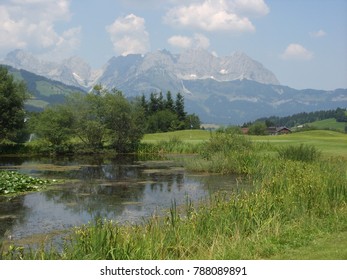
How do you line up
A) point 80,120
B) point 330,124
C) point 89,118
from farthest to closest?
point 330,124 → point 89,118 → point 80,120

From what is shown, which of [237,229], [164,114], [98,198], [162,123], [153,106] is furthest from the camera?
[153,106]

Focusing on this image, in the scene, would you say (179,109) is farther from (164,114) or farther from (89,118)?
(89,118)

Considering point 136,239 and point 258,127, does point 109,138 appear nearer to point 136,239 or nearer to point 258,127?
point 136,239

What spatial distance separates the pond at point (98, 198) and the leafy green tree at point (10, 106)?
23.0 meters

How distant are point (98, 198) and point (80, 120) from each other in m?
36.8

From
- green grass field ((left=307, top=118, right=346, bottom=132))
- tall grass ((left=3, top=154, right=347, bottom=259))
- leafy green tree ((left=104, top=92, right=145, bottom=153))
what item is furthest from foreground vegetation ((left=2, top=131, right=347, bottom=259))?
green grass field ((left=307, top=118, right=346, bottom=132))

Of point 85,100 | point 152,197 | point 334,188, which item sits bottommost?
point 152,197

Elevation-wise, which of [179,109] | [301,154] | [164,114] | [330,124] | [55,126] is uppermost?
[179,109]

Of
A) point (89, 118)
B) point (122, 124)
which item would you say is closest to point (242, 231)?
point (122, 124)

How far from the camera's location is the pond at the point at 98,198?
15.9m

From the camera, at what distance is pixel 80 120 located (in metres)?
56.8

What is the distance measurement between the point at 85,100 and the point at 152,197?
39642 millimetres

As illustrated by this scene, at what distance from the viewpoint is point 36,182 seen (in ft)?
83.8
